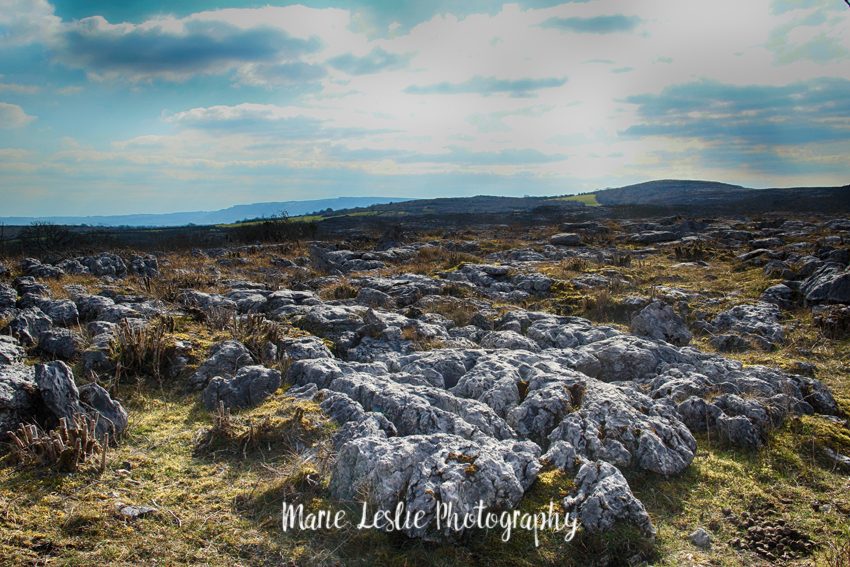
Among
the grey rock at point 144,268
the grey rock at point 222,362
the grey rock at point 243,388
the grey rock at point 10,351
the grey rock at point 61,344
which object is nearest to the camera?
the grey rock at point 10,351

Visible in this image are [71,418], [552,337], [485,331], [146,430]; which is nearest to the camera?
[71,418]

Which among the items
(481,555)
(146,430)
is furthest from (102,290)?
(481,555)

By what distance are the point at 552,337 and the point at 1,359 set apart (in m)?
10.5

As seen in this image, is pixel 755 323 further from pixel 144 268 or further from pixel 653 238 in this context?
pixel 653 238

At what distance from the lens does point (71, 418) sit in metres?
6.73

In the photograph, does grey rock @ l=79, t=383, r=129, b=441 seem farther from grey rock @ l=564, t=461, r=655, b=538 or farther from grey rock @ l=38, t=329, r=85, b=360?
grey rock @ l=564, t=461, r=655, b=538

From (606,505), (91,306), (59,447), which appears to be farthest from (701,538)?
(91,306)

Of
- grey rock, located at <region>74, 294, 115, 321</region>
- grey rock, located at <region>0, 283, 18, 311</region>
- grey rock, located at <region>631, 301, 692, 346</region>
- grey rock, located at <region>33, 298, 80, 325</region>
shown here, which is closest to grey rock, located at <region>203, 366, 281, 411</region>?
grey rock, located at <region>33, 298, 80, 325</region>

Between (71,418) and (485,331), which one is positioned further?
(485,331)

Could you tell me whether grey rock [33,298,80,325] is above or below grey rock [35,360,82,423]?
above

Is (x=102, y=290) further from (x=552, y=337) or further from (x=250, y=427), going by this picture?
(x=552, y=337)

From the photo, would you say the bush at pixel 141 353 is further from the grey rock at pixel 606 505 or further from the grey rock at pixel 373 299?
the grey rock at pixel 606 505

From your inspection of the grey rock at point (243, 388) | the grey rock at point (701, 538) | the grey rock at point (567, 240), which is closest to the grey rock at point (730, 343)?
the grey rock at point (701, 538)

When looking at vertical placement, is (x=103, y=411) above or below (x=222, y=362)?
below
